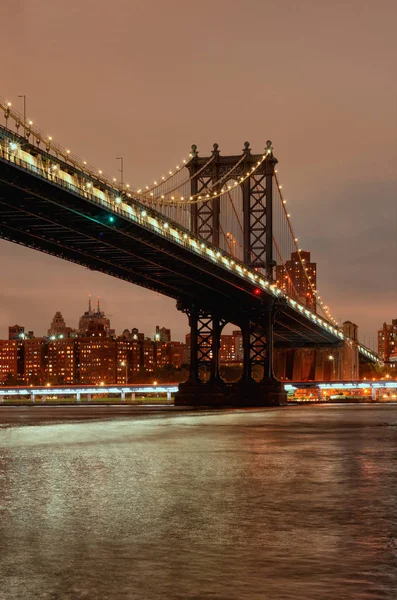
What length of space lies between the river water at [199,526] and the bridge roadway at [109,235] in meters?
24.1

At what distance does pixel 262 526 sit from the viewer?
1329 centimetres

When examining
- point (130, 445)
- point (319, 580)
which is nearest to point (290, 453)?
point (130, 445)

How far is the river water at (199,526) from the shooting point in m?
9.60

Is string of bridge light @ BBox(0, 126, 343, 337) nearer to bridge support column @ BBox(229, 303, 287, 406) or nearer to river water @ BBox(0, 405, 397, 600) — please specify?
bridge support column @ BBox(229, 303, 287, 406)

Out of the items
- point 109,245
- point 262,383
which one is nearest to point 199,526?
point 109,245

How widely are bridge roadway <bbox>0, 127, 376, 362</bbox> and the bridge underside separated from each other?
53 millimetres

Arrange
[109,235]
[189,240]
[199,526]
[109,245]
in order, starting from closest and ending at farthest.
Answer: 1. [199,526]
2. [109,235]
3. [109,245]
4. [189,240]

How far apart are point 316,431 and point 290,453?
14234 millimetres

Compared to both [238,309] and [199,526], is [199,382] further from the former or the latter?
[199,526]

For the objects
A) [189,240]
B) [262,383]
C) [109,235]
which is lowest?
[262,383]

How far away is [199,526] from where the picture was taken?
13.3 m

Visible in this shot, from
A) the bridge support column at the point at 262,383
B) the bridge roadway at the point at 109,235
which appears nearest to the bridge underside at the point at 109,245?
the bridge roadway at the point at 109,235

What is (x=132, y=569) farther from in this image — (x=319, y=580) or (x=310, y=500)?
(x=310, y=500)

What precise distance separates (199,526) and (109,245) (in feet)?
173
